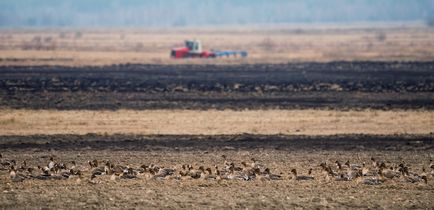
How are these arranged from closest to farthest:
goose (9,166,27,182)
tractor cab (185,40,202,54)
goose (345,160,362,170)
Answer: goose (9,166,27,182) < goose (345,160,362,170) < tractor cab (185,40,202,54)

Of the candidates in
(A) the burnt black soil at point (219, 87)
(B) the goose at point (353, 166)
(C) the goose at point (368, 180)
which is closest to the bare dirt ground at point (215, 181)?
(C) the goose at point (368, 180)

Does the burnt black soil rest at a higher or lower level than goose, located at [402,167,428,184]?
higher

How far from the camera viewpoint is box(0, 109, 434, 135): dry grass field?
30.6 meters

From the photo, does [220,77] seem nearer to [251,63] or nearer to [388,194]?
[251,63]

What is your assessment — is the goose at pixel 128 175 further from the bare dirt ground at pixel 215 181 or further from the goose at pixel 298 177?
the goose at pixel 298 177

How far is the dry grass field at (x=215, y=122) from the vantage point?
3058 centimetres

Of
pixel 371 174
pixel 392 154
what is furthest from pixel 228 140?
pixel 371 174

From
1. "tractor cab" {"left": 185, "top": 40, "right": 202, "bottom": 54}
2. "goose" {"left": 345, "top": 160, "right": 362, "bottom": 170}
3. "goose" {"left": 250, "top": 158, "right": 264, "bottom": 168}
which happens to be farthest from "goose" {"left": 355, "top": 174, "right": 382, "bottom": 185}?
"tractor cab" {"left": 185, "top": 40, "right": 202, "bottom": 54}

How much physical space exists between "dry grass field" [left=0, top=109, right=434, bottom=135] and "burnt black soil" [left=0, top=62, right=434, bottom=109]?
2.16 metres

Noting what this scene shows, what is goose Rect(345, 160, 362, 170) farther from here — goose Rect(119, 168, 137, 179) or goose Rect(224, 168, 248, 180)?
goose Rect(119, 168, 137, 179)

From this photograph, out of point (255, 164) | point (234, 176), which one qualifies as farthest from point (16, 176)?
point (255, 164)

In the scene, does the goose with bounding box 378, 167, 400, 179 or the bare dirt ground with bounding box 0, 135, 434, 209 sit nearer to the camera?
the bare dirt ground with bounding box 0, 135, 434, 209

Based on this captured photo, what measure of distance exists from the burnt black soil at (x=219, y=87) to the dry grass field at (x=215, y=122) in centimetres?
216

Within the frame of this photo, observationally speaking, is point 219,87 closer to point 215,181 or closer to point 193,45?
point 215,181
